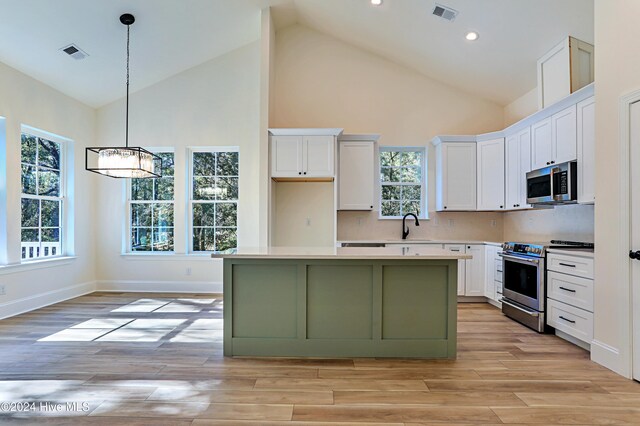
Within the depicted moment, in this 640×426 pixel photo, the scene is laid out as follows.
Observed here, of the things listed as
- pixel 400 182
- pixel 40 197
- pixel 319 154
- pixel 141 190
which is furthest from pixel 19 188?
pixel 400 182

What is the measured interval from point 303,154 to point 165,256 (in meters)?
2.77

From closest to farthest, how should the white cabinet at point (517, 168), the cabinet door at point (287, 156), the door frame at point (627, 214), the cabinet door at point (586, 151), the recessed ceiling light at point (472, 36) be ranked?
the door frame at point (627, 214), the cabinet door at point (586, 151), the recessed ceiling light at point (472, 36), the white cabinet at point (517, 168), the cabinet door at point (287, 156)

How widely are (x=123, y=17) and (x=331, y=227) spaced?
3.74m

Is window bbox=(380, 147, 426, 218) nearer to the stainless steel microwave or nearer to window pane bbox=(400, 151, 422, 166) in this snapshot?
window pane bbox=(400, 151, 422, 166)

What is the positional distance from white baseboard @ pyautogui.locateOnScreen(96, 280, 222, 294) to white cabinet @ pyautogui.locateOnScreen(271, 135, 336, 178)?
2142 mm

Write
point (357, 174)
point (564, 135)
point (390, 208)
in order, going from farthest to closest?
point (390, 208) → point (357, 174) → point (564, 135)

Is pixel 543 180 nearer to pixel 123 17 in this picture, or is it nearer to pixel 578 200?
pixel 578 200

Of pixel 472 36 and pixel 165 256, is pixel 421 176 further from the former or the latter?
pixel 165 256

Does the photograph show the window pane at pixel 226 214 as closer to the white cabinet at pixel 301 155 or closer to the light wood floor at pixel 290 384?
the white cabinet at pixel 301 155

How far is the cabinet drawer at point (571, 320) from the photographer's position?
3.10 m

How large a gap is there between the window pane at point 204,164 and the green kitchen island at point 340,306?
3115 millimetres

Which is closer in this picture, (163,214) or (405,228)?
(405,228)

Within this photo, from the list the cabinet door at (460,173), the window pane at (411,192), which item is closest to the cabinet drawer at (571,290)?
the cabinet door at (460,173)

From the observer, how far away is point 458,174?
5254 mm
